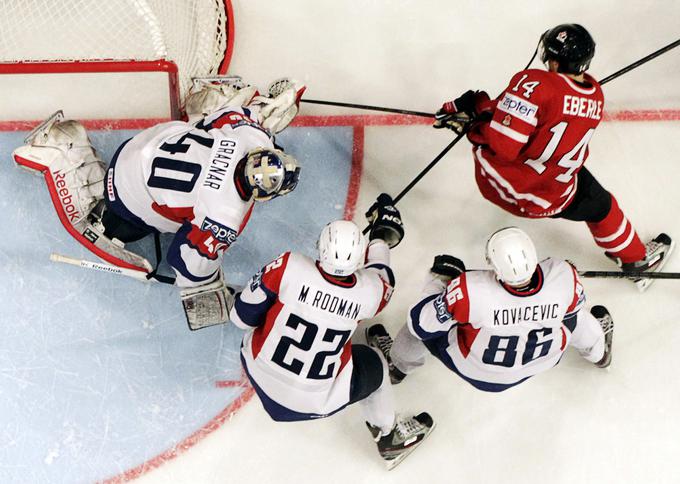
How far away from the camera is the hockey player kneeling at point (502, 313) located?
258cm

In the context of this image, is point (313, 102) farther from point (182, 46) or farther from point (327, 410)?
point (327, 410)

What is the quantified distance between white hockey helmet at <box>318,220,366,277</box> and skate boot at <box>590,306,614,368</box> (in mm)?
1342

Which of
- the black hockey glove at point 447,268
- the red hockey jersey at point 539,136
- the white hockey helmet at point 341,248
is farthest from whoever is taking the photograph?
the black hockey glove at point 447,268

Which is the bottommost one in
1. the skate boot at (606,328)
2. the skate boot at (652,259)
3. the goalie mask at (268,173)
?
the skate boot at (606,328)

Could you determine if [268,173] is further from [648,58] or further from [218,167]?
[648,58]

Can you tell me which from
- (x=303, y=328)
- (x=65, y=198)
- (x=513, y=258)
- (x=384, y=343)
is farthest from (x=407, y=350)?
(x=65, y=198)

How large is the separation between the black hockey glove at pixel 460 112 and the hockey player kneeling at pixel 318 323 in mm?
455

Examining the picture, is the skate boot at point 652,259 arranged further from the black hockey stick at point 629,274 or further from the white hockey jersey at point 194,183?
the white hockey jersey at point 194,183

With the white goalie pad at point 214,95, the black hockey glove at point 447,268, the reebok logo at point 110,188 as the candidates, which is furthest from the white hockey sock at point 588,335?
the reebok logo at point 110,188

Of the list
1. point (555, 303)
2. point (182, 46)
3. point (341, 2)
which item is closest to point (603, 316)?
point (555, 303)

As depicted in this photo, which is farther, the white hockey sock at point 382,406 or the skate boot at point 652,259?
the skate boot at point 652,259

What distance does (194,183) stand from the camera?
8.89 feet

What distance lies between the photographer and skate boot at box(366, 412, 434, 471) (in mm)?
3162

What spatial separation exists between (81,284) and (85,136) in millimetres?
644
